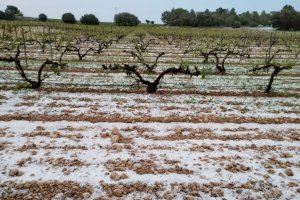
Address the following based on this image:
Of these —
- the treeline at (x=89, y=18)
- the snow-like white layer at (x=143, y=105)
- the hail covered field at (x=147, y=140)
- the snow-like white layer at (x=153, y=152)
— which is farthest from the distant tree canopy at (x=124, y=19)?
the snow-like white layer at (x=153, y=152)

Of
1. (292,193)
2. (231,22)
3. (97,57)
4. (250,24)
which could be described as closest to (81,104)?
(292,193)

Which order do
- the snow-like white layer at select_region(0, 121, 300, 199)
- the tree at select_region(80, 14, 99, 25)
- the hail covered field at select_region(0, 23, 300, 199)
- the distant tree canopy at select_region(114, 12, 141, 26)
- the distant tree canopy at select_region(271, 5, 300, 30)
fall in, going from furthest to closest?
the distant tree canopy at select_region(271, 5, 300, 30) → the distant tree canopy at select_region(114, 12, 141, 26) → the tree at select_region(80, 14, 99, 25) → the snow-like white layer at select_region(0, 121, 300, 199) → the hail covered field at select_region(0, 23, 300, 199)

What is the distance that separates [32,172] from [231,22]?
127 meters

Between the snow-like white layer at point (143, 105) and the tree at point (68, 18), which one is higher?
the tree at point (68, 18)

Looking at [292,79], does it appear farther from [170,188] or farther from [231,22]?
[231,22]

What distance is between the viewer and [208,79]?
19297 mm

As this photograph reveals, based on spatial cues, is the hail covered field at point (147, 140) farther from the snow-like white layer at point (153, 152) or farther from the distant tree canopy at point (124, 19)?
the distant tree canopy at point (124, 19)

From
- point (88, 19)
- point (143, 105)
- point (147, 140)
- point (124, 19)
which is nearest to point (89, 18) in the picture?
point (88, 19)

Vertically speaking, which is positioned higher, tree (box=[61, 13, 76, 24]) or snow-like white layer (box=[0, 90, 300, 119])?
tree (box=[61, 13, 76, 24])

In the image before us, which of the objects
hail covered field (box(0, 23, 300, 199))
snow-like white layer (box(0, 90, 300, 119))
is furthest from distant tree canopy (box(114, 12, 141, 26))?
snow-like white layer (box(0, 90, 300, 119))

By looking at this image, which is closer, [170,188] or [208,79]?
[170,188]

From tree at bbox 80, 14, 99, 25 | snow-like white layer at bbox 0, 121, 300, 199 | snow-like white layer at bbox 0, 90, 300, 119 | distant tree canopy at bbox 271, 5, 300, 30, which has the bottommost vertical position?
snow-like white layer at bbox 0, 121, 300, 199

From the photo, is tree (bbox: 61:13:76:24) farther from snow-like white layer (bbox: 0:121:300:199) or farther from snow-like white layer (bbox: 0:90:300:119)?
snow-like white layer (bbox: 0:121:300:199)

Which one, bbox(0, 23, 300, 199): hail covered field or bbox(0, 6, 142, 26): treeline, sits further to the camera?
bbox(0, 6, 142, 26): treeline
